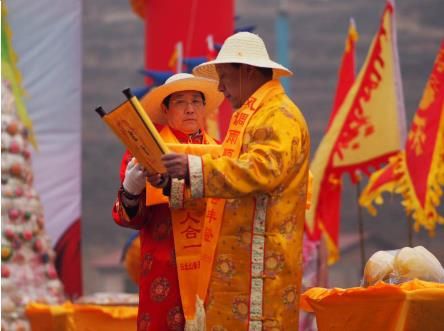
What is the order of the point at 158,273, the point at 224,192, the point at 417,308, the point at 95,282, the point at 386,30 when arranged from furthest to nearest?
the point at 95,282
the point at 386,30
the point at 158,273
the point at 417,308
the point at 224,192

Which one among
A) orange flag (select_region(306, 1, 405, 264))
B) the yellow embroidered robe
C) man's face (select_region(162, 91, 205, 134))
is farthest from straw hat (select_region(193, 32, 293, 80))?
orange flag (select_region(306, 1, 405, 264))

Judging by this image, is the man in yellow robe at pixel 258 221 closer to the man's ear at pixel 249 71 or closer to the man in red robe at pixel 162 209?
the man's ear at pixel 249 71

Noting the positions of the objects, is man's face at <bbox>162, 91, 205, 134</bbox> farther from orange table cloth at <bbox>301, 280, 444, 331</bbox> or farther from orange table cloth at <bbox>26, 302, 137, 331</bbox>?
orange table cloth at <bbox>26, 302, 137, 331</bbox>

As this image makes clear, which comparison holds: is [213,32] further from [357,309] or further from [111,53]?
[111,53]

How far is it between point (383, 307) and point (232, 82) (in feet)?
3.35

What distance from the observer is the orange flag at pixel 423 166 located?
8.79 metres

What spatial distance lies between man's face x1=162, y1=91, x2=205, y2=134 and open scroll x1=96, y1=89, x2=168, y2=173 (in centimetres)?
91

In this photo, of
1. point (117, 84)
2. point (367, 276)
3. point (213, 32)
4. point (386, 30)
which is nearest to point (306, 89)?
point (117, 84)

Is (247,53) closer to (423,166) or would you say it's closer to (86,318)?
(86,318)

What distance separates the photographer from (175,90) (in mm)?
5621

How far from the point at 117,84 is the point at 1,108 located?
11.4 metres

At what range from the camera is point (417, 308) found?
5121 millimetres

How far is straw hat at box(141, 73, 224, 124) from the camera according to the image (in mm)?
5582

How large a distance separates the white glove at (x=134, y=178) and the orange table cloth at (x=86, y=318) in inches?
91.1
